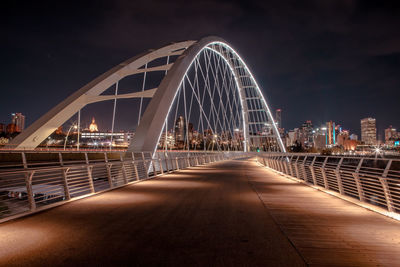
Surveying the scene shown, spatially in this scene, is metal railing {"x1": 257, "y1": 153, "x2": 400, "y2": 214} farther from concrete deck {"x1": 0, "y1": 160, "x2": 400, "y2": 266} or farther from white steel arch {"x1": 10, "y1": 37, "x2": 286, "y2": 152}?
white steel arch {"x1": 10, "y1": 37, "x2": 286, "y2": 152}

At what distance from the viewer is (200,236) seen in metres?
5.01

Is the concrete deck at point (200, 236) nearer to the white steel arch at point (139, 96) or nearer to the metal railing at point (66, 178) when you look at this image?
the metal railing at point (66, 178)

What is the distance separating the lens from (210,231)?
5348mm

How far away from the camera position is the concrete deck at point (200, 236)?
156 inches

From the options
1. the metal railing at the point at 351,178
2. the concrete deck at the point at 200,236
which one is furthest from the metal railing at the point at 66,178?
the metal railing at the point at 351,178

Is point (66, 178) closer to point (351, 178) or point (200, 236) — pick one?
point (200, 236)

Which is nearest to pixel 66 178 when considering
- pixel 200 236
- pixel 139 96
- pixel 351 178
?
pixel 200 236

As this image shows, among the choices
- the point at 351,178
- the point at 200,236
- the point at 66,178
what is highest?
the point at 66,178

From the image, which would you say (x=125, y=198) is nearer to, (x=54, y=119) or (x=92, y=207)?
(x=92, y=207)

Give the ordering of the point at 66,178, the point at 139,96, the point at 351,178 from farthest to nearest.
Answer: the point at 139,96, the point at 351,178, the point at 66,178

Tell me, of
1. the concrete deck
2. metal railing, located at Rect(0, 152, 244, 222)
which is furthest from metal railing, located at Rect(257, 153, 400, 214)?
metal railing, located at Rect(0, 152, 244, 222)

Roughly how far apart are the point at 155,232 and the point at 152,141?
16.1 m

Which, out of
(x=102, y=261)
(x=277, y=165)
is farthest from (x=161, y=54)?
(x=102, y=261)

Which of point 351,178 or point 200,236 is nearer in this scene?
point 200,236
